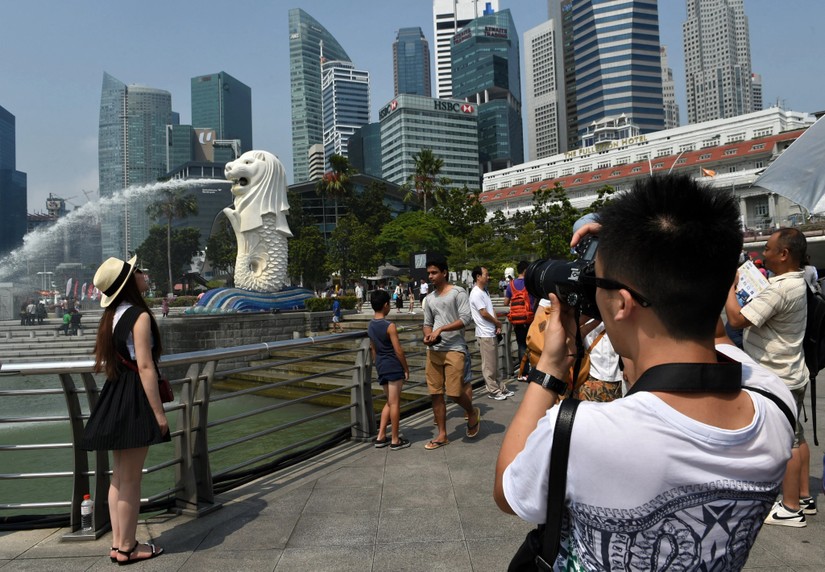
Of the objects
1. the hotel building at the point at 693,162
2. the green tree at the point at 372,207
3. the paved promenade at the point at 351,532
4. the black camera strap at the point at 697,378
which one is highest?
the hotel building at the point at 693,162

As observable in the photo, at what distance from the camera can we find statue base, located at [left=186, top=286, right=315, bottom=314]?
74.0 feet

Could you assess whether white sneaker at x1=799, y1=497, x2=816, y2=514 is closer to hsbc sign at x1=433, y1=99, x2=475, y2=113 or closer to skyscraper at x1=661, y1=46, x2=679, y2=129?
hsbc sign at x1=433, y1=99, x2=475, y2=113

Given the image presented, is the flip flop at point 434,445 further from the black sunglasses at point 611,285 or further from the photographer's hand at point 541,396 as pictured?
the black sunglasses at point 611,285

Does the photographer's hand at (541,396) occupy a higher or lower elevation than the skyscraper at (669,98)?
lower

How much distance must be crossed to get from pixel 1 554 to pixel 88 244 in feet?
112

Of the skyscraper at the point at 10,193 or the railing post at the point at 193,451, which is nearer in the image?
the railing post at the point at 193,451

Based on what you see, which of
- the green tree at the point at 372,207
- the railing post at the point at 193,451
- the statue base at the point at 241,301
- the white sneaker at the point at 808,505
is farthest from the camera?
the green tree at the point at 372,207

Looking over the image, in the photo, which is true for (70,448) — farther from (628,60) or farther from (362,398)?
(628,60)

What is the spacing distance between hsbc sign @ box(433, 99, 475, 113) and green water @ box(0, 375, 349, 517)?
119507 millimetres

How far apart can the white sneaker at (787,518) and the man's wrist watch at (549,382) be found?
2.96 meters

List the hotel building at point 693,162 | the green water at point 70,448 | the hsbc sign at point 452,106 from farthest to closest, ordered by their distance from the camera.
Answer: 1. the hsbc sign at point 452,106
2. the hotel building at point 693,162
3. the green water at point 70,448

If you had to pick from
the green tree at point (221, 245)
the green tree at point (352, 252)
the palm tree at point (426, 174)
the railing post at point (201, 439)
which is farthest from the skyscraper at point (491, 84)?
the railing post at point (201, 439)

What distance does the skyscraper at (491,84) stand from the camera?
16075 centimetres

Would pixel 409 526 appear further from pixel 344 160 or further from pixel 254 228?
pixel 344 160
